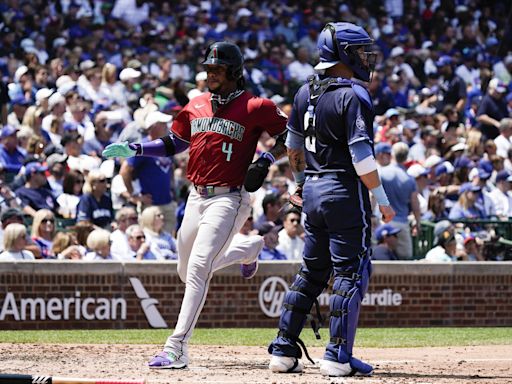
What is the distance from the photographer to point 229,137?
831 centimetres

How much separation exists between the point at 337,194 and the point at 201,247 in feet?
3.47

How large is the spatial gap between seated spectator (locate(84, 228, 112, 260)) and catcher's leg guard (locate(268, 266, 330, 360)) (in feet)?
14.1

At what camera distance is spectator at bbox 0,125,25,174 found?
14008 millimetres

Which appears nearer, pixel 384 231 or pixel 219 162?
pixel 219 162

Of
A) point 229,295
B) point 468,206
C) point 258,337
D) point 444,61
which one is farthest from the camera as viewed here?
point 444,61

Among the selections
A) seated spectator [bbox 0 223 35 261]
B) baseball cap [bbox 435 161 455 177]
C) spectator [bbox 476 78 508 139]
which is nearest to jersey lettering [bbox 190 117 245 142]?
seated spectator [bbox 0 223 35 261]

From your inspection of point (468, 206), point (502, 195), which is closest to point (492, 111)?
point (502, 195)

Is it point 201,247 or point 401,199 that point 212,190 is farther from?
point 401,199

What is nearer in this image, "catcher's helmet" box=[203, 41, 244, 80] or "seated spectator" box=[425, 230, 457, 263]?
"catcher's helmet" box=[203, 41, 244, 80]

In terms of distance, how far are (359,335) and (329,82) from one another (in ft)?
13.9

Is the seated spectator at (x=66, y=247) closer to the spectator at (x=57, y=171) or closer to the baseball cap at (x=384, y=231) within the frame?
the spectator at (x=57, y=171)

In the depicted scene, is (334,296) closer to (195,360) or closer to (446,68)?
(195,360)

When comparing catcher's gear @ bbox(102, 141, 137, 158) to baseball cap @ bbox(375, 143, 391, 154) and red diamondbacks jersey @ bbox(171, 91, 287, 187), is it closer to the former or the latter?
red diamondbacks jersey @ bbox(171, 91, 287, 187)

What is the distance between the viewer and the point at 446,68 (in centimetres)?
2348
